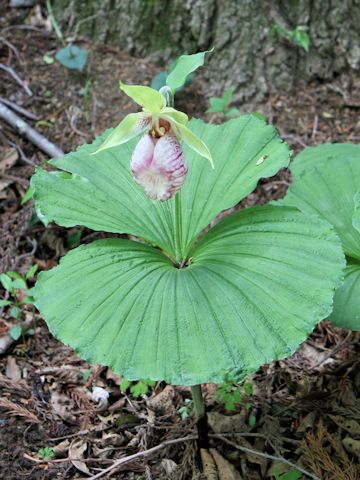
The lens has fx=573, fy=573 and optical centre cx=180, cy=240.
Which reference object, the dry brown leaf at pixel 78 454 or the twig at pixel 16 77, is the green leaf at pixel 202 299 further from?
the twig at pixel 16 77

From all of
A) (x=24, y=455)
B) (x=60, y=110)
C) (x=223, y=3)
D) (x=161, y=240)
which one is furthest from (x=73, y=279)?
(x=223, y=3)

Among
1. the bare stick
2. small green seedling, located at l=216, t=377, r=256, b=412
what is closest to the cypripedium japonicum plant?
small green seedling, located at l=216, t=377, r=256, b=412

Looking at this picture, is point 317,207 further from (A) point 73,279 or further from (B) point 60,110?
(B) point 60,110

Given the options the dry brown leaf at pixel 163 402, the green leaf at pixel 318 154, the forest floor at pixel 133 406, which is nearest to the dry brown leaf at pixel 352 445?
the forest floor at pixel 133 406

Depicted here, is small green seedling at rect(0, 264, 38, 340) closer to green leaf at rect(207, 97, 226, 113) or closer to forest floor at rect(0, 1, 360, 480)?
forest floor at rect(0, 1, 360, 480)

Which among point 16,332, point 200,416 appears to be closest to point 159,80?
point 16,332

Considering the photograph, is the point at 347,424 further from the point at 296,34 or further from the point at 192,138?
the point at 296,34
